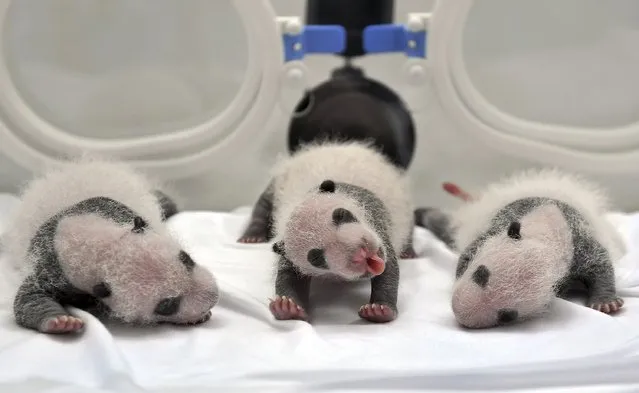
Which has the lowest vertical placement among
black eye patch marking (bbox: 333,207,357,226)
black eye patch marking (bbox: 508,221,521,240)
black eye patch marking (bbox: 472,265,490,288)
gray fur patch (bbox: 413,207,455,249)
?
gray fur patch (bbox: 413,207,455,249)

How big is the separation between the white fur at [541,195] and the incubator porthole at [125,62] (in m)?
0.72

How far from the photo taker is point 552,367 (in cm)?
98

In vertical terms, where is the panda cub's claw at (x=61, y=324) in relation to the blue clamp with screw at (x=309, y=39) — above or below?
below

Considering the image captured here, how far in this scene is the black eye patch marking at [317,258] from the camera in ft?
3.86

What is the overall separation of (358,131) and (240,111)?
0.31 meters

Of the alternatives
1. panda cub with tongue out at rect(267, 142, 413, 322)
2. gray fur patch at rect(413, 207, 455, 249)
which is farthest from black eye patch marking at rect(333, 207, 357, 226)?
gray fur patch at rect(413, 207, 455, 249)

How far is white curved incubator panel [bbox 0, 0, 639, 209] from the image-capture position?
1825 millimetres

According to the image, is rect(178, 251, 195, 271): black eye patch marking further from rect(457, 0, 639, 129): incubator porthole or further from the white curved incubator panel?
rect(457, 0, 639, 129): incubator porthole

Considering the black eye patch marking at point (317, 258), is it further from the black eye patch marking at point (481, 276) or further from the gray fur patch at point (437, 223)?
the gray fur patch at point (437, 223)

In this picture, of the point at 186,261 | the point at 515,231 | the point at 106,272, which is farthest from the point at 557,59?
the point at 106,272

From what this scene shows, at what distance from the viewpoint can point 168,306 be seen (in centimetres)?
113

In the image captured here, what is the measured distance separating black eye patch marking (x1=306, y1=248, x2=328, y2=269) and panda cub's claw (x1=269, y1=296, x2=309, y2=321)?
8cm

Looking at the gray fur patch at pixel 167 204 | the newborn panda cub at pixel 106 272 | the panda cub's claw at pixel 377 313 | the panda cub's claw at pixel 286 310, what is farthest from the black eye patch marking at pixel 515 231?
the gray fur patch at pixel 167 204

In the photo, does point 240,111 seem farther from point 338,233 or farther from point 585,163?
point 585,163
